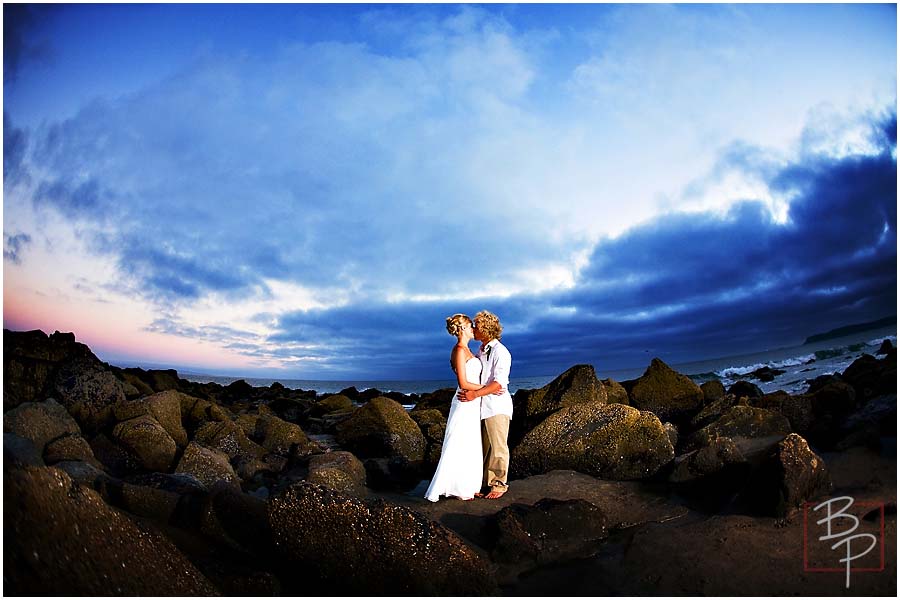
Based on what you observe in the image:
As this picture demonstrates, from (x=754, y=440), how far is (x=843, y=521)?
3231mm

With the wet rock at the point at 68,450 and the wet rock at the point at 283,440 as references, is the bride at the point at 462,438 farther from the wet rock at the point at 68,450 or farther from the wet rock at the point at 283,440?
the wet rock at the point at 68,450

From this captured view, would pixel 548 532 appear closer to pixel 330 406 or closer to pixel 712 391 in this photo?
pixel 712 391

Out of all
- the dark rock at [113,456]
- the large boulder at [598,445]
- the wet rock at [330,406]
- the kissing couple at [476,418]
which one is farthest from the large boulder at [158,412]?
the wet rock at [330,406]

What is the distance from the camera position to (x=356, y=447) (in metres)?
12.1

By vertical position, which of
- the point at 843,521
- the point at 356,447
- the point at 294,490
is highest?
the point at 294,490

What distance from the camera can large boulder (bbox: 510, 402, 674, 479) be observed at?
752 centimetres

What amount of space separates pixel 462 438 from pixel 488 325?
1435 mm

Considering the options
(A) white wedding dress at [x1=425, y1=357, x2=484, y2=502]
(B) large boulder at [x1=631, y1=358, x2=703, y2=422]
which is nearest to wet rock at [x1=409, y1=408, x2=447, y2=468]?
(A) white wedding dress at [x1=425, y1=357, x2=484, y2=502]

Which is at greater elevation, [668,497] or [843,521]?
[843,521]

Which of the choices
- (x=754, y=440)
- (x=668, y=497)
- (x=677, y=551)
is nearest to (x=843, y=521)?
(x=677, y=551)

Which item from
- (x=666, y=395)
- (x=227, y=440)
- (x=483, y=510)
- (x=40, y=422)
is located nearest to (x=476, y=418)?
(x=483, y=510)

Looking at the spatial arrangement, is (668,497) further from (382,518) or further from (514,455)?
(382,518)

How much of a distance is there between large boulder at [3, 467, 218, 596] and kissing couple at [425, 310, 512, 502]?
3.30 m

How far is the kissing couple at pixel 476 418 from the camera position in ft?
21.7
